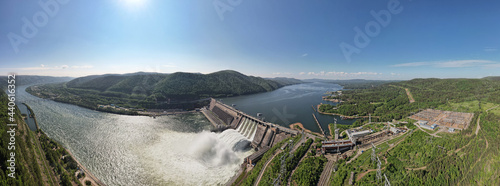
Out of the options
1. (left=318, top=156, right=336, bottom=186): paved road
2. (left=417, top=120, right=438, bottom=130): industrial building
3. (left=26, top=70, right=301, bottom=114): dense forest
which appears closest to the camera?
(left=318, top=156, right=336, bottom=186): paved road

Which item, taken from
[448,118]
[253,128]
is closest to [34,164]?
[253,128]

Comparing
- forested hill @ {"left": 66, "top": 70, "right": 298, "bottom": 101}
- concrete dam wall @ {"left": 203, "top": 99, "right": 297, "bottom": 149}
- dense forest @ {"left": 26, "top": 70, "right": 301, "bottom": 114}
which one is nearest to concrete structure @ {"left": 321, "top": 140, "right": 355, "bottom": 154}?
concrete dam wall @ {"left": 203, "top": 99, "right": 297, "bottom": 149}

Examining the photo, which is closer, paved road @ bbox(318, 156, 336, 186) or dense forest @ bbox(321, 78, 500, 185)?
dense forest @ bbox(321, 78, 500, 185)

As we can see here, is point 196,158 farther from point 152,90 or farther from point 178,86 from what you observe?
point 152,90

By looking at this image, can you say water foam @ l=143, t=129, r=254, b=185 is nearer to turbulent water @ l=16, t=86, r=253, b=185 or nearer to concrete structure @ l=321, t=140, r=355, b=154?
turbulent water @ l=16, t=86, r=253, b=185

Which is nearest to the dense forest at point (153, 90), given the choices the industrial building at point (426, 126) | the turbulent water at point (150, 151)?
the turbulent water at point (150, 151)

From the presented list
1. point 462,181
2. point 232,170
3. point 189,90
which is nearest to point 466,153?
point 462,181

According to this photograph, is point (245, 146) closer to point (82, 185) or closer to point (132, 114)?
point (82, 185)

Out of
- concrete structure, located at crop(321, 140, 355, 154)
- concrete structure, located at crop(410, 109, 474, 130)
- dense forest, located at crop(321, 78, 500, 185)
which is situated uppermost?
concrete structure, located at crop(410, 109, 474, 130)
